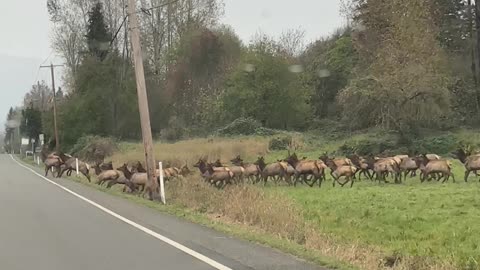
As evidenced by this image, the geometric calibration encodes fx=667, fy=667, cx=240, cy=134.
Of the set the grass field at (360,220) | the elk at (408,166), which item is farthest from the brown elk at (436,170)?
the elk at (408,166)

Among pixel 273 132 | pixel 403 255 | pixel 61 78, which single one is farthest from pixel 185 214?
pixel 61 78

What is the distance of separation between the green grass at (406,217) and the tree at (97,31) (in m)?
49.5

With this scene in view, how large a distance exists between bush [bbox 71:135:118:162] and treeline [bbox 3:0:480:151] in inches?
148

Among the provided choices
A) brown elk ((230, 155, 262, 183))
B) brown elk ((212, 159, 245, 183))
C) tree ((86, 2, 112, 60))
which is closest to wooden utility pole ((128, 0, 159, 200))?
brown elk ((212, 159, 245, 183))

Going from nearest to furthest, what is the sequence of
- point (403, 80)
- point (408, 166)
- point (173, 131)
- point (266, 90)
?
1. point (408, 166)
2. point (403, 80)
3. point (266, 90)
4. point (173, 131)

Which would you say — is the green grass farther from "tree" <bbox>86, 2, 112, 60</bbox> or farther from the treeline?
"tree" <bbox>86, 2, 112, 60</bbox>

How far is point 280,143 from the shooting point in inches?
2024

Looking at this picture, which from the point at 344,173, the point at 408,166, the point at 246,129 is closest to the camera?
the point at 344,173

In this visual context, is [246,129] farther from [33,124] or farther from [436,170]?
[33,124]

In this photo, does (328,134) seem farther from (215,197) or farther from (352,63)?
(215,197)

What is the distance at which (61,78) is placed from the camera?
293ft

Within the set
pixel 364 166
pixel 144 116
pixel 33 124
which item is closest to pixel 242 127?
pixel 364 166

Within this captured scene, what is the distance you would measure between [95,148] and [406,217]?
46255mm

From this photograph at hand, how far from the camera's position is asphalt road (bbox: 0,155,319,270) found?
10250 millimetres
